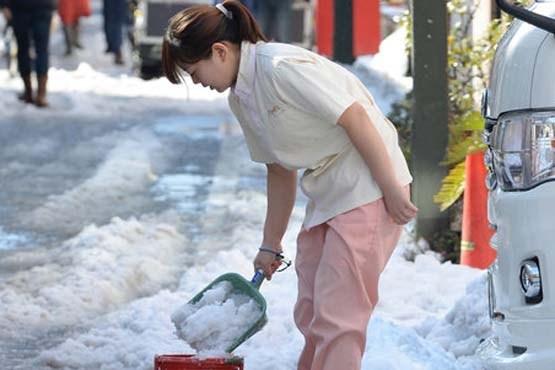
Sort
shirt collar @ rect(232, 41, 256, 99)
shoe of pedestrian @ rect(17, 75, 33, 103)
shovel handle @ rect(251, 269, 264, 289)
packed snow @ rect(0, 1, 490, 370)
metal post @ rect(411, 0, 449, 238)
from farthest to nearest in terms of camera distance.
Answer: shoe of pedestrian @ rect(17, 75, 33, 103) < metal post @ rect(411, 0, 449, 238) < packed snow @ rect(0, 1, 490, 370) < shovel handle @ rect(251, 269, 264, 289) < shirt collar @ rect(232, 41, 256, 99)

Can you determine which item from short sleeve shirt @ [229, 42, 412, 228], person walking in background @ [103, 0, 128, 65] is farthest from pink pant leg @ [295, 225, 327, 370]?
person walking in background @ [103, 0, 128, 65]

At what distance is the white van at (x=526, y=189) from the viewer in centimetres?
393

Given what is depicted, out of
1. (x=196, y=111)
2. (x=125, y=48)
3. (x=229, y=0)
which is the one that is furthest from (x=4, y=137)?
(x=125, y=48)

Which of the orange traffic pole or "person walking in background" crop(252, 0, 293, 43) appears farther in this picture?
"person walking in background" crop(252, 0, 293, 43)

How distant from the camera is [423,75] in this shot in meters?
7.96

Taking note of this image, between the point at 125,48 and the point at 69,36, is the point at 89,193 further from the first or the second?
the point at 125,48

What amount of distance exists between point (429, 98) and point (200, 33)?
3.65 m

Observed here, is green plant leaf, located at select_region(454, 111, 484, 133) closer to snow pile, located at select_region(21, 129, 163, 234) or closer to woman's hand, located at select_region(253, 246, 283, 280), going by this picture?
snow pile, located at select_region(21, 129, 163, 234)

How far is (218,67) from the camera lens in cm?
453

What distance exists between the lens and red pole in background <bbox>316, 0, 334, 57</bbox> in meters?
15.4

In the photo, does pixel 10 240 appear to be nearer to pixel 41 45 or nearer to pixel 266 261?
pixel 266 261

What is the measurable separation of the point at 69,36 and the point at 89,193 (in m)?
13.3

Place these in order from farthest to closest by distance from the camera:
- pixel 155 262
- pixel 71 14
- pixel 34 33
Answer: pixel 71 14 < pixel 34 33 < pixel 155 262

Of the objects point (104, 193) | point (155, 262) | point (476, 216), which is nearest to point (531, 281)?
point (476, 216)
